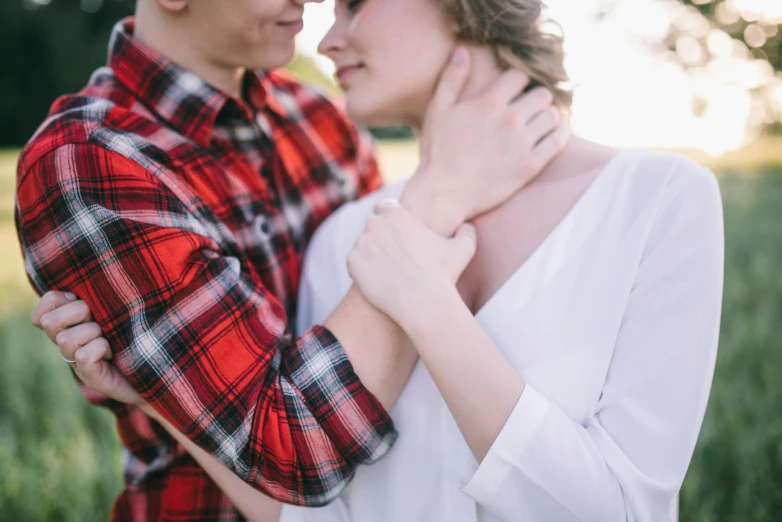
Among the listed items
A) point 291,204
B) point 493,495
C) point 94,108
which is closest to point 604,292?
point 493,495

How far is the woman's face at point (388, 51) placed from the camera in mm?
1524

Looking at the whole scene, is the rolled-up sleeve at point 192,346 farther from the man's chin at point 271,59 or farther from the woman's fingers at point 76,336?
the man's chin at point 271,59

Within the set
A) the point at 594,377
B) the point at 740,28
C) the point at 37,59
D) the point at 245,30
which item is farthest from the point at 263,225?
the point at 37,59

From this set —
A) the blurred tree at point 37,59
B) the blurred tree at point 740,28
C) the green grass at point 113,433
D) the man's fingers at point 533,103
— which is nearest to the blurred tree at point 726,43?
the blurred tree at point 740,28

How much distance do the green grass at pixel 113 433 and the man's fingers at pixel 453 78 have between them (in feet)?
6.58

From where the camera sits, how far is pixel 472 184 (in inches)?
57.3

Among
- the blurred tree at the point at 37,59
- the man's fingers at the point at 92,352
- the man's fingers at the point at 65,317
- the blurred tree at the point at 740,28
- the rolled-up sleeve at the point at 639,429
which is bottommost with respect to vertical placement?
the blurred tree at the point at 37,59

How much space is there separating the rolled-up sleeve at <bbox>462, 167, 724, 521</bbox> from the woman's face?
73cm

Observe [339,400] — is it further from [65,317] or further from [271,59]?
[271,59]

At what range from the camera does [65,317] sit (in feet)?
4.11

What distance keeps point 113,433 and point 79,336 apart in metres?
2.19

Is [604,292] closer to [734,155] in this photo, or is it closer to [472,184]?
[472,184]

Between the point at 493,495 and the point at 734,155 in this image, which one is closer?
the point at 493,495

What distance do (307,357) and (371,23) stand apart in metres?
0.85
